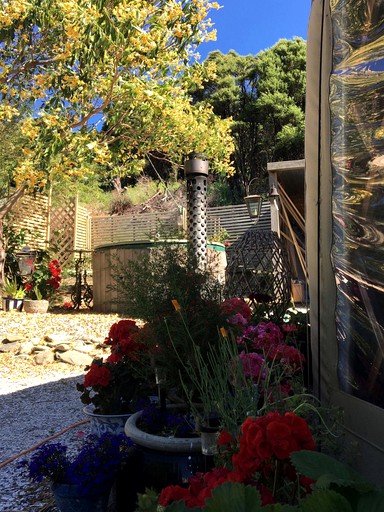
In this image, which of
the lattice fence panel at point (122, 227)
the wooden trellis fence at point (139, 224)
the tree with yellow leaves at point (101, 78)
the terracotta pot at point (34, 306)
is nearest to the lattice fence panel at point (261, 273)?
the tree with yellow leaves at point (101, 78)

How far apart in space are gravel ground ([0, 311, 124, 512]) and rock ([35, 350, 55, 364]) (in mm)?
61

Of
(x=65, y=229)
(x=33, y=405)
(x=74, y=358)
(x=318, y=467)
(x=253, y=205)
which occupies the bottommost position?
(x=33, y=405)

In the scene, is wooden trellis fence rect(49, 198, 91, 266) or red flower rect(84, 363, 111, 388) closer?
red flower rect(84, 363, 111, 388)

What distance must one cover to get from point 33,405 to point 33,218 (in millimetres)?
6757

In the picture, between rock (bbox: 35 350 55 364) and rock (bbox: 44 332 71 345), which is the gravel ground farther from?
rock (bbox: 44 332 71 345)

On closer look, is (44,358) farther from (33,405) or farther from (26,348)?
(33,405)

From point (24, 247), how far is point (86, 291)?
51.8 inches

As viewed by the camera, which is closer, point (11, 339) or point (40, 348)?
point (40, 348)

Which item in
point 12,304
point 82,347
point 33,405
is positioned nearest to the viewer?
point 33,405

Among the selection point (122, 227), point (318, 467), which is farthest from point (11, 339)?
point (122, 227)

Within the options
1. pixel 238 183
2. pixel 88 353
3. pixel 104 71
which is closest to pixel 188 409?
pixel 88 353

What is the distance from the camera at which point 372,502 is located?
66cm

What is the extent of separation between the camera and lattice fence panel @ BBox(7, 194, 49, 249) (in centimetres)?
937

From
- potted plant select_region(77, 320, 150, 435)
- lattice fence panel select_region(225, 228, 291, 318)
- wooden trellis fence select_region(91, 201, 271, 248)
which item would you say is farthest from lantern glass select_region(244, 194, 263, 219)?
wooden trellis fence select_region(91, 201, 271, 248)
